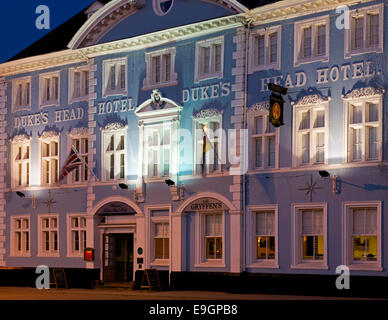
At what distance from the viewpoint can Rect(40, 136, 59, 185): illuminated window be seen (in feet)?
135

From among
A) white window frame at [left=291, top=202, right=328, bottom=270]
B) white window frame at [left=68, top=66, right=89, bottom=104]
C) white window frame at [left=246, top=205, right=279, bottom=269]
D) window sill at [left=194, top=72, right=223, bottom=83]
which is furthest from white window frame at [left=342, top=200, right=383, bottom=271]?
white window frame at [left=68, top=66, right=89, bottom=104]

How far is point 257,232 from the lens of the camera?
3419 cm

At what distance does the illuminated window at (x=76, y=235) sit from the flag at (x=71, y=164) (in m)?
2.68

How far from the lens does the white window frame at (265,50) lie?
33.8 meters

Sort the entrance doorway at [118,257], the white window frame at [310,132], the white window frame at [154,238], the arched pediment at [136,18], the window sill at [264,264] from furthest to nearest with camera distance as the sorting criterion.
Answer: the entrance doorway at [118,257] → the white window frame at [154,238] → the arched pediment at [136,18] → the window sill at [264,264] → the white window frame at [310,132]

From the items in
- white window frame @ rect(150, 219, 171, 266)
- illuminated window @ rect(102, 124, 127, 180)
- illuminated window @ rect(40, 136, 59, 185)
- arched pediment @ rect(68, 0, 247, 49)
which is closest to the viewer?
arched pediment @ rect(68, 0, 247, 49)

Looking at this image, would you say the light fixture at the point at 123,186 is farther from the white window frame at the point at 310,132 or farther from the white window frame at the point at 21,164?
the white window frame at the point at 310,132

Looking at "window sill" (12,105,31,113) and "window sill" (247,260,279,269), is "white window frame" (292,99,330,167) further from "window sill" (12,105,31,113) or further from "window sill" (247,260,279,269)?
"window sill" (12,105,31,113)

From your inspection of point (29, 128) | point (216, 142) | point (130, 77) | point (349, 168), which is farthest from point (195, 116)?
point (29, 128)

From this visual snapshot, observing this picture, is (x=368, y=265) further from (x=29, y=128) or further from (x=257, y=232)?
(x=29, y=128)

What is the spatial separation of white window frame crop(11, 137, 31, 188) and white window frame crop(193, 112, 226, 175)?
9.23 metres

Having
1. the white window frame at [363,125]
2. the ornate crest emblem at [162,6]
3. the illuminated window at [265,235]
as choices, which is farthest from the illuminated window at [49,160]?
the white window frame at [363,125]

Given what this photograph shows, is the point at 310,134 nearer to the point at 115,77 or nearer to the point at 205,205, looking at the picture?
the point at 205,205

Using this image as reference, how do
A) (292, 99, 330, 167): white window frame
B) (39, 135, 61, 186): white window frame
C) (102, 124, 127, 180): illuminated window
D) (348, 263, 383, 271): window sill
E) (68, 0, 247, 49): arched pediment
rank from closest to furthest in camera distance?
(348, 263, 383, 271): window sill < (292, 99, 330, 167): white window frame < (68, 0, 247, 49): arched pediment < (102, 124, 127, 180): illuminated window < (39, 135, 61, 186): white window frame
